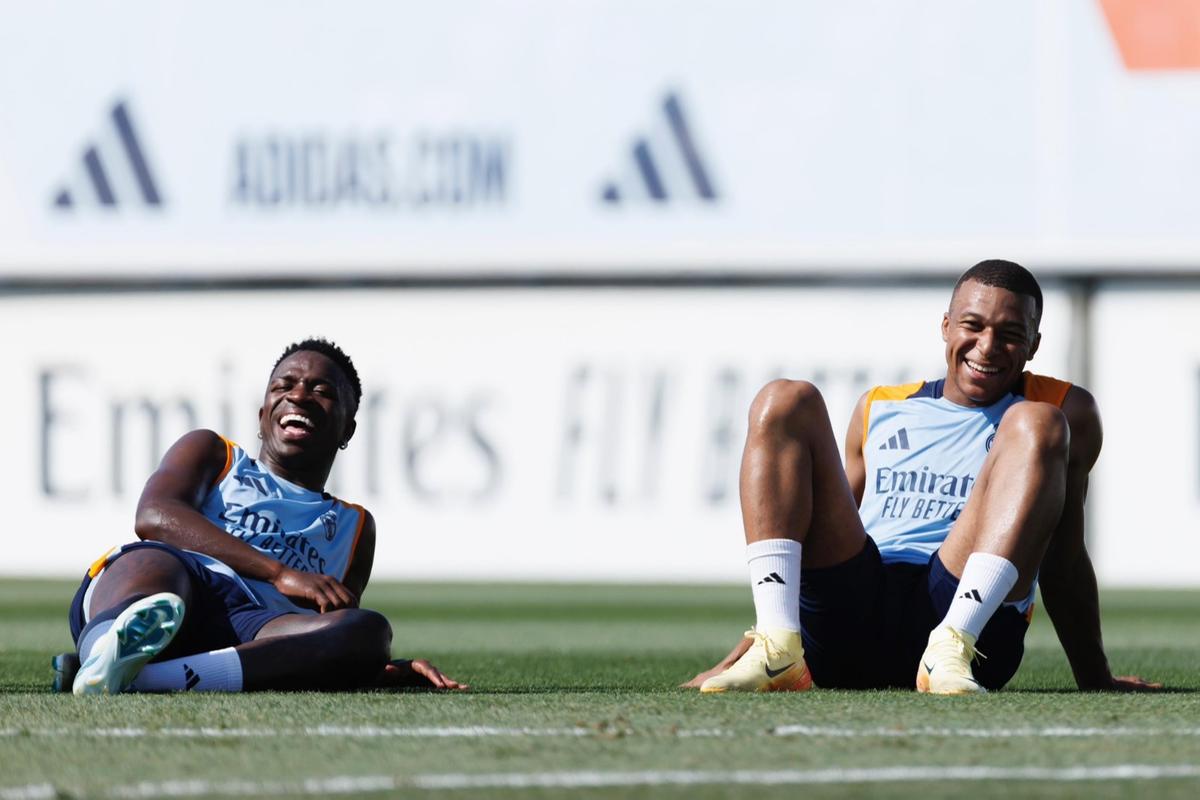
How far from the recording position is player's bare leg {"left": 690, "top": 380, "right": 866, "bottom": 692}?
4090 millimetres

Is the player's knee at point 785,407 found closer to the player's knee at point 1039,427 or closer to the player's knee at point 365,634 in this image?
the player's knee at point 1039,427

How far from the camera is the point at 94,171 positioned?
14641 millimetres

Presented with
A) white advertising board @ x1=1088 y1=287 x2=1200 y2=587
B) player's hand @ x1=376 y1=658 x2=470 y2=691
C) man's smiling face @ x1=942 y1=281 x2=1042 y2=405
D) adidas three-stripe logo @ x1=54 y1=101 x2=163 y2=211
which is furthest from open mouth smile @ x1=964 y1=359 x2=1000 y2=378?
adidas three-stripe logo @ x1=54 y1=101 x2=163 y2=211

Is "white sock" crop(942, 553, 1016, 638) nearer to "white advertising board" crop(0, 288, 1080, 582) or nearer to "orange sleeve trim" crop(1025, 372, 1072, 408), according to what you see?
"orange sleeve trim" crop(1025, 372, 1072, 408)

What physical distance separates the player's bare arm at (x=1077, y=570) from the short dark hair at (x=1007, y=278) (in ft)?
0.74

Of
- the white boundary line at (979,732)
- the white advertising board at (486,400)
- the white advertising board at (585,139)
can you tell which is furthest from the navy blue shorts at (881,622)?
the white advertising board at (585,139)

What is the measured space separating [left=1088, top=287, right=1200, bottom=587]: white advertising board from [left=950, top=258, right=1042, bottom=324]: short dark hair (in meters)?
9.68

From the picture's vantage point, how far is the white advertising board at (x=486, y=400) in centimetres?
1408

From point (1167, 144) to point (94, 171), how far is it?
25.7 feet

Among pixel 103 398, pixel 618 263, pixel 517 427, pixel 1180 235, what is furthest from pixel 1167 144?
pixel 103 398

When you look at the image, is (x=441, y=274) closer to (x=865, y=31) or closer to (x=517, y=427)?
(x=517, y=427)

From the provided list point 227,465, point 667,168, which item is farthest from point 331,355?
point 667,168

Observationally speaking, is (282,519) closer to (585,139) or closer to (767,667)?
(767,667)

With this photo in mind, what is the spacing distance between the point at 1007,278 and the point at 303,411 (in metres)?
1.71
